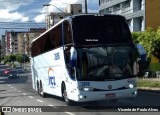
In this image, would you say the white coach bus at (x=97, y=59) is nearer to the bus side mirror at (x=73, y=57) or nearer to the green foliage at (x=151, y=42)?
the bus side mirror at (x=73, y=57)

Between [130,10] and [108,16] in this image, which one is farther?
[130,10]

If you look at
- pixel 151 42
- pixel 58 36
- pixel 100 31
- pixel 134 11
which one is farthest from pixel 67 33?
pixel 134 11

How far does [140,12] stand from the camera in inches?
2749

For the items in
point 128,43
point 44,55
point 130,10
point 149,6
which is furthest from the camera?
point 130,10

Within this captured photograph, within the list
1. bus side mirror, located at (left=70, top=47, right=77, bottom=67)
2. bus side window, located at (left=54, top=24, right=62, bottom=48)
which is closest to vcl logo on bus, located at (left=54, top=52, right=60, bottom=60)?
bus side window, located at (left=54, top=24, right=62, bottom=48)

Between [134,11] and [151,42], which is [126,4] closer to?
[134,11]

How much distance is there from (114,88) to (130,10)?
56978 millimetres

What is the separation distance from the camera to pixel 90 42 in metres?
18.1

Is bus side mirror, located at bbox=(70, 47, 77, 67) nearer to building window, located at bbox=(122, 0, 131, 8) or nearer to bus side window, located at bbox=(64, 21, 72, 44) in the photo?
bus side window, located at bbox=(64, 21, 72, 44)

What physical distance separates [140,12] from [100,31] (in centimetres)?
5244

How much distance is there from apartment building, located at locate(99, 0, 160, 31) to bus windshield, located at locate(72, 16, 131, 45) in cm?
5032

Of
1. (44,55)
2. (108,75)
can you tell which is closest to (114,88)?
(108,75)

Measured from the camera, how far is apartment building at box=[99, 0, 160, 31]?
6856cm

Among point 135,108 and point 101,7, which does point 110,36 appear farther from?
point 101,7
